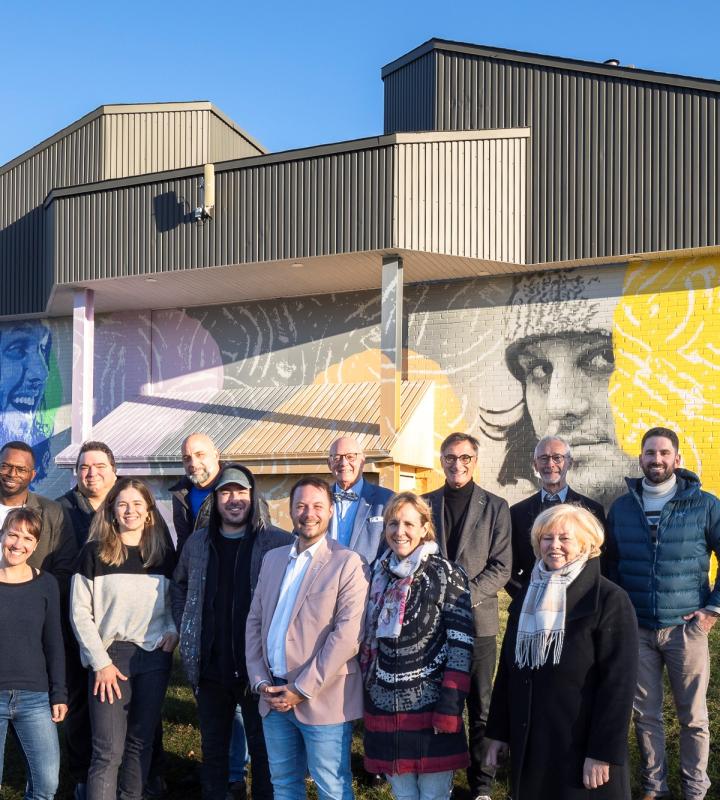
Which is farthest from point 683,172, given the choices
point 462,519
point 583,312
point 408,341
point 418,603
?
point 418,603

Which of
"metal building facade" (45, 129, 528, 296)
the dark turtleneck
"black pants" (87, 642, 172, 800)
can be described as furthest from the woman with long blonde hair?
"metal building facade" (45, 129, 528, 296)

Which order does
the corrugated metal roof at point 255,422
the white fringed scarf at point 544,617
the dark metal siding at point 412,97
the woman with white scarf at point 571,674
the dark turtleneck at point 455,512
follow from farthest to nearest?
the dark metal siding at point 412,97 < the corrugated metal roof at point 255,422 < the dark turtleneck at point 455,512 < the white fringed scarf at point 544,617 < the woman with white scarf at point 571,674

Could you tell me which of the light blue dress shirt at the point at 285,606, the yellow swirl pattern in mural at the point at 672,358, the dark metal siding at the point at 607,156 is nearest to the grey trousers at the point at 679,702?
the light blue dress shirt at the point at 285,606

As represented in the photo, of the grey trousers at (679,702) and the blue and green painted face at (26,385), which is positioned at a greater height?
the blue and green painted face at (26,385)

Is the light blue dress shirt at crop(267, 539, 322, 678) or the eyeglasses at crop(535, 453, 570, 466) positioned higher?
the eyeglasses at crop(535, 453, 570, 466)

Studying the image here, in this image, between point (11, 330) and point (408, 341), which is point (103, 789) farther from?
point (11, 330)

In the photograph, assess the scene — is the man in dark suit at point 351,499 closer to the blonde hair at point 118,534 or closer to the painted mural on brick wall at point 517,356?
the blonde hair at point 118,534

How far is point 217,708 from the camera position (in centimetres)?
493

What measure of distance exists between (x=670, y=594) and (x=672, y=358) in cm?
820

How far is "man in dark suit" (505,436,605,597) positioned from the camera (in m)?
5.54

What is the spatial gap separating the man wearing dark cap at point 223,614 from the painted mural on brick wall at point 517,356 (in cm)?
891

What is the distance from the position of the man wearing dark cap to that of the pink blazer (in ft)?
1.23

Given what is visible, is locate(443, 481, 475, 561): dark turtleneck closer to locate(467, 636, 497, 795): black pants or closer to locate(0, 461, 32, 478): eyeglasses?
locate(467, 636, 497, 795): black pants

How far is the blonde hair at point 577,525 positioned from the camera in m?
3.81
